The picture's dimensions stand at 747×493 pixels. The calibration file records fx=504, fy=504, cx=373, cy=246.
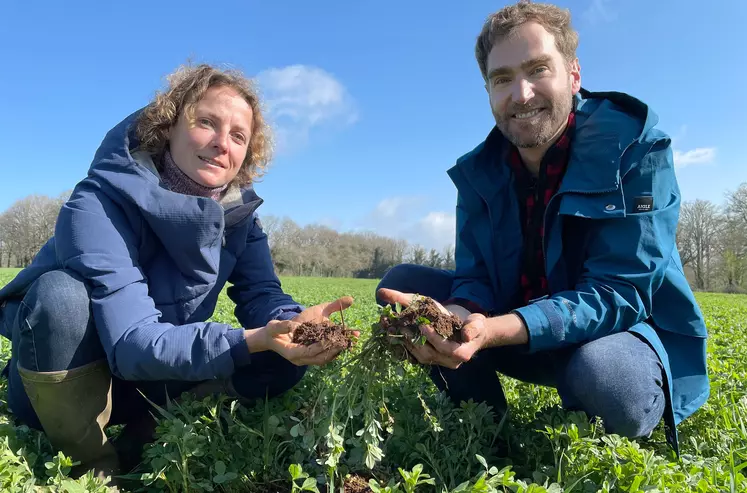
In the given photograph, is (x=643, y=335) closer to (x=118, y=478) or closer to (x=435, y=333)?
(x=435, y=333)

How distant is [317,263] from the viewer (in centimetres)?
7700

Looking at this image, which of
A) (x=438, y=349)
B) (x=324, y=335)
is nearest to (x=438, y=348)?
(x=438, y=349)

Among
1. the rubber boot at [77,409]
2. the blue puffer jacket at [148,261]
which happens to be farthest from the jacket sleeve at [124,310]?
the rubber boot at [77,409]

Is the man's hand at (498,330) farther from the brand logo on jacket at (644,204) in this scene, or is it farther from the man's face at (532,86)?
the man's face at (532,86)

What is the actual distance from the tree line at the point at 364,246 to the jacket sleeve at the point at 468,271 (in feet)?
146

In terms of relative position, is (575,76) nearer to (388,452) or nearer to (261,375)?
(388,452)

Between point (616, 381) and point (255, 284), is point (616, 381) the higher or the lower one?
the lower one

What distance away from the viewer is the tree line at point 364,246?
158ft

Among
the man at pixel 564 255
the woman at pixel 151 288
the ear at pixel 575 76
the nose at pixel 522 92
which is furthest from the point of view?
the ear at pixel 575 76

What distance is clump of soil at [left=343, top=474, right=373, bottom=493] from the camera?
6.22 feet

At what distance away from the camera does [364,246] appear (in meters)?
86.6

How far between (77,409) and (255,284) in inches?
44.2

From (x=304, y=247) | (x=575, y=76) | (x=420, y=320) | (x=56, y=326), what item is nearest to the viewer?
(x=420, y=320)

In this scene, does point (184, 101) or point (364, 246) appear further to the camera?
point (364, 246)
